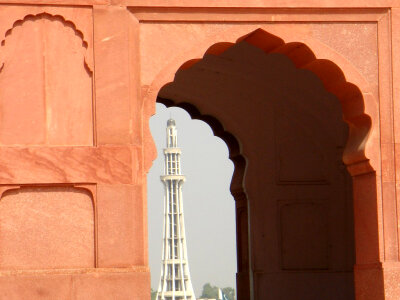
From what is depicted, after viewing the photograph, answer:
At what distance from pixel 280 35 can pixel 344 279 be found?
167 inches

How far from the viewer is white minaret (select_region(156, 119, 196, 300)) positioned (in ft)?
312

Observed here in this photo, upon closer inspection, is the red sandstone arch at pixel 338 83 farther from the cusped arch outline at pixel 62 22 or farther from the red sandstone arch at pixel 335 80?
the cusped arch outline at pixel 62 22

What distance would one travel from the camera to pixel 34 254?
35.0ft

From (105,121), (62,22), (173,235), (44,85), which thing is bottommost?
(173,235)

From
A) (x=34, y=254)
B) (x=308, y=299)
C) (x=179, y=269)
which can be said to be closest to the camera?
(x=34, y=254)

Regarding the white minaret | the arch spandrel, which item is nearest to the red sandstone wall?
the arch spandrel

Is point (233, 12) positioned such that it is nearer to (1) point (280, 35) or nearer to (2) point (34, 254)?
(1) point (280, 35)

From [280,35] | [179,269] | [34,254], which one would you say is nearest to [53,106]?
[34,254]

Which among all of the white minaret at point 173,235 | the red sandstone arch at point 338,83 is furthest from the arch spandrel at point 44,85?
the white minaret at point 173,235

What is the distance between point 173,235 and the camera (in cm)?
9838

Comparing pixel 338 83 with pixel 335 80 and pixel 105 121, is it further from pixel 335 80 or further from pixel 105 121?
pixel 105 121

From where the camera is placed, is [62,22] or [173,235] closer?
[62,22]

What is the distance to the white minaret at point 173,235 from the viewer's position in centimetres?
9519

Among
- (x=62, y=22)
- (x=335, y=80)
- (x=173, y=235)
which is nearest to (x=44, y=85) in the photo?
(x=62, y=22)
